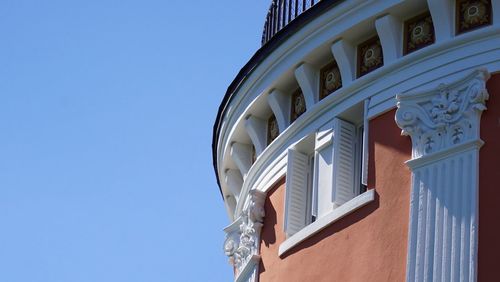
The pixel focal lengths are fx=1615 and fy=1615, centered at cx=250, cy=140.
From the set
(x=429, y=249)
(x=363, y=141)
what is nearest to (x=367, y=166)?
(x=363, y=141)

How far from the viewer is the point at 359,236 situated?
1728 centimetres

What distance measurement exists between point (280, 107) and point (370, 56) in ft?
5.37

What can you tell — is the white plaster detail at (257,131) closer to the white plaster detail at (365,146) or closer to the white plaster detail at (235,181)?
the white plaster detail at (235,181)

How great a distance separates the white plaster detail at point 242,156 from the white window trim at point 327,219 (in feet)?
6.46

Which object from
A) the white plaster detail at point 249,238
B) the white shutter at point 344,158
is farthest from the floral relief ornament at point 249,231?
the white shutter at point 344,158

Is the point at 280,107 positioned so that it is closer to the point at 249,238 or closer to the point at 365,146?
the point at 249,238

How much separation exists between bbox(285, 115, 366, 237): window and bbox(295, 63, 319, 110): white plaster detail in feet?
1.36

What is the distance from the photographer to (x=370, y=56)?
18109 millimetres

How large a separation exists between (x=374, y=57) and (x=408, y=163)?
1575 mm

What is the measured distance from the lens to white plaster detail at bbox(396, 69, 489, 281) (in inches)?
637

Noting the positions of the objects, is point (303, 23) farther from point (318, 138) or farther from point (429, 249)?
point (429, 249)

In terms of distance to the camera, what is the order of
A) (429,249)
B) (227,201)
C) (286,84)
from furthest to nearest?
1. (227,201)
2. (286,84)
3. (429,249)

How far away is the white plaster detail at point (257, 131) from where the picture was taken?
19859 millimetres

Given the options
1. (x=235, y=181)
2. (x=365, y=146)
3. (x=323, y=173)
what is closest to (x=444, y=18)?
(x=365, y=146)
